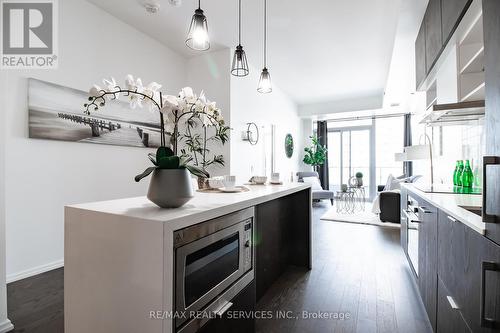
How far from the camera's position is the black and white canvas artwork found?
2488mm

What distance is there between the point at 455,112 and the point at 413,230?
101 cm

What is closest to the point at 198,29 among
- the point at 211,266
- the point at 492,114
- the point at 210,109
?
the point at 210,109

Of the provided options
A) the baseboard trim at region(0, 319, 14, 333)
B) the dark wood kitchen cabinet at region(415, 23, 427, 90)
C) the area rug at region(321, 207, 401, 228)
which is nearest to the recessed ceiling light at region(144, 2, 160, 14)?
the dark wood kitchen cabinet at region(415, 23, 427, 90)

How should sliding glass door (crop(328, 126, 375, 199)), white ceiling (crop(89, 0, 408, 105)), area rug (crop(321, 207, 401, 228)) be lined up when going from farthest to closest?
sliding glass door (crop(328, 126, 375, 199)) < area rug (crop(321, 207, 401, 228)) < white ceiling (crop(89, 0, 408, 105))

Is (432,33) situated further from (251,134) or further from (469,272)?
(251,134)

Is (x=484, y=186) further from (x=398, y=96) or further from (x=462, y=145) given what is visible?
(x=398, y=96)

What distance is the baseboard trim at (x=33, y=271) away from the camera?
7.60 feet

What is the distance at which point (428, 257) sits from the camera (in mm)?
1663

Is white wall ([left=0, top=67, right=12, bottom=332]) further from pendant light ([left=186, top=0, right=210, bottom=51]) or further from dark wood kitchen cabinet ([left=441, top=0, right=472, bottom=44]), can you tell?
dark wood kitchen cabinet ([left=441, top=0, right=472, bottom=44])

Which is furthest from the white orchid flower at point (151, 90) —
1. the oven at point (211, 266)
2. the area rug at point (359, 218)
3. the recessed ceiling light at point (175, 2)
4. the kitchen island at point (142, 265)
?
the area rug at point (359, 218)

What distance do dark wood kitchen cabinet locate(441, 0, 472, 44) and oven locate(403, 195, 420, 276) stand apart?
1.28 meters

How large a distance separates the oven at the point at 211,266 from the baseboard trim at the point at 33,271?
2356mm

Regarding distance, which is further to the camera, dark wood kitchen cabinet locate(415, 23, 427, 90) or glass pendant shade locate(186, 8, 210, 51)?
dark wood kitchen cabinet locate(415, 23, 427, 90)

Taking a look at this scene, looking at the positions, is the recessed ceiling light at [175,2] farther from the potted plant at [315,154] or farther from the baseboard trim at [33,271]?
the potted plant at [315,154]
